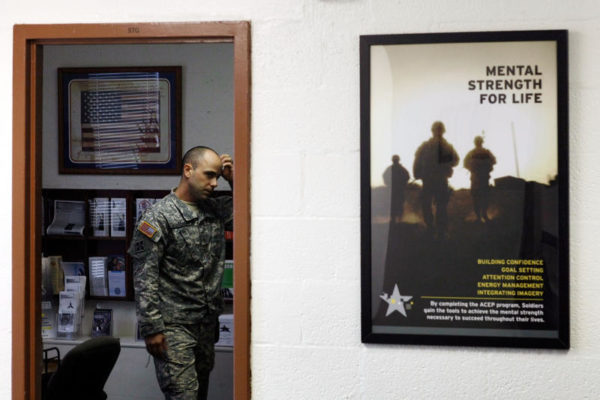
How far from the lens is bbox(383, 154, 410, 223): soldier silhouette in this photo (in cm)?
164

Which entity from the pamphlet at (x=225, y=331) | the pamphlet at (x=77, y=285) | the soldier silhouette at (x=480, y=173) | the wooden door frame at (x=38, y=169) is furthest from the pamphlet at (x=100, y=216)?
the soldier silhouette at (x=480, y=173)

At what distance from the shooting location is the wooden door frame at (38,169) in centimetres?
169

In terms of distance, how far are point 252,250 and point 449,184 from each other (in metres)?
0.60

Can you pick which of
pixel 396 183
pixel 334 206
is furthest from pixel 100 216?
pixel 396 183

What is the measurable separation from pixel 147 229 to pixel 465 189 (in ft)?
4.94

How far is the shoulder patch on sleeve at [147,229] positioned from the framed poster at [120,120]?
1.13m

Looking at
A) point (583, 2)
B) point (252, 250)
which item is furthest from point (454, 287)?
point (583, 2)

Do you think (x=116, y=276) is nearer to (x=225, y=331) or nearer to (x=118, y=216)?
(x=118, y=216)

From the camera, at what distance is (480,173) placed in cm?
161

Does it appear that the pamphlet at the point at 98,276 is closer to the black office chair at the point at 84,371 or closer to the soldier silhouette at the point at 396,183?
the black office chair at the point at 84,371

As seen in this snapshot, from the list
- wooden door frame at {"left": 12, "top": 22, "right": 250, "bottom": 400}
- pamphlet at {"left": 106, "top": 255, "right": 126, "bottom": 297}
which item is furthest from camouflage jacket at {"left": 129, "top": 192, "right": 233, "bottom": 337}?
pamphlet at {"left": 106, "top": 255, "right": 126, "bottom": 297}

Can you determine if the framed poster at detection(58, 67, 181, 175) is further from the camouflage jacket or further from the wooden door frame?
the wooden door frame

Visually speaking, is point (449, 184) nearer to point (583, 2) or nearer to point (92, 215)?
point (583, 2)

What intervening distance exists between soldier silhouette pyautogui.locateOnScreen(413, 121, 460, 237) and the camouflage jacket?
4.47 ft
